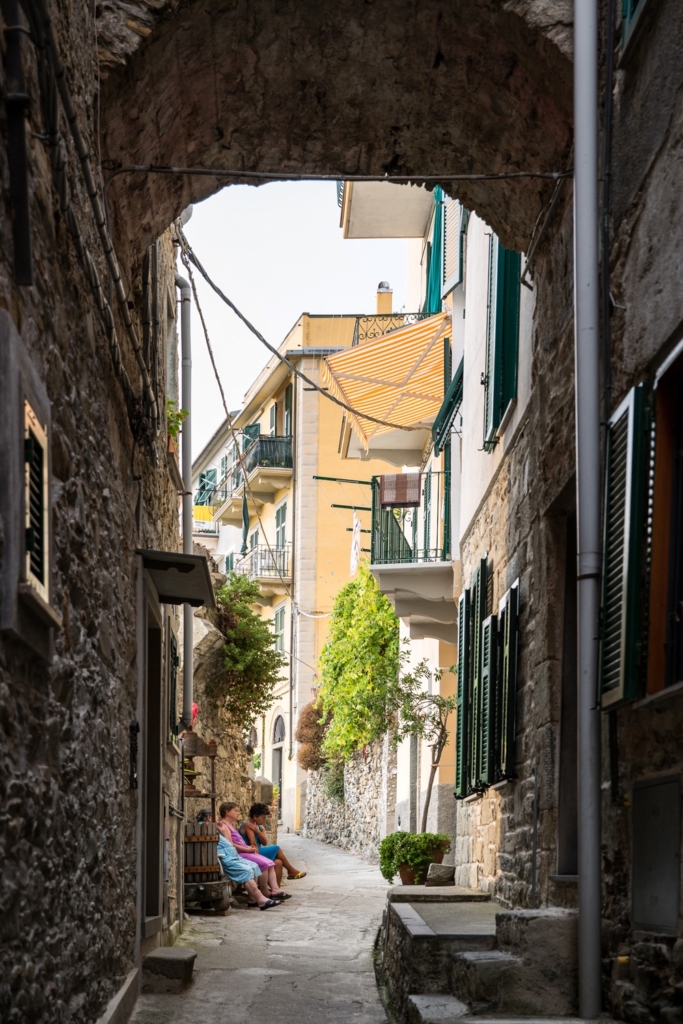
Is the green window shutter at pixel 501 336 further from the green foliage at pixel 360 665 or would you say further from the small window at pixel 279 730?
the small window at pixel 279 730

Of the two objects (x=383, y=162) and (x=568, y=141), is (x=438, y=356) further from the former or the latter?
(x=568, y=141)

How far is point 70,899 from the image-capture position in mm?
5055

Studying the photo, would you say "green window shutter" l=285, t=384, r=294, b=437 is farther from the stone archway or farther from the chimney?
the stone archway

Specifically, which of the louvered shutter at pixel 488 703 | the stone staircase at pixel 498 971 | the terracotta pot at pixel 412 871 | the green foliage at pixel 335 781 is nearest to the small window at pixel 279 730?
the green foliage at pixel 335 781

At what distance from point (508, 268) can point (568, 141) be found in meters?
2.24

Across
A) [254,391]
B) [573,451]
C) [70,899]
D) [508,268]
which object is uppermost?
[254,391]

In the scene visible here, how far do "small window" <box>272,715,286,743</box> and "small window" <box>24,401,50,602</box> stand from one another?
32.3 m

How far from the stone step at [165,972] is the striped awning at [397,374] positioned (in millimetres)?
8355

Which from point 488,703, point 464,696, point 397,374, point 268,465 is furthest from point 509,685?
point 268,465

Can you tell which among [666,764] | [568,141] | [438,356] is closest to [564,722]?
[666,764]

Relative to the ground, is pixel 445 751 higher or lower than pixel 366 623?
lower

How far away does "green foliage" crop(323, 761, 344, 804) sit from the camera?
27.5 m

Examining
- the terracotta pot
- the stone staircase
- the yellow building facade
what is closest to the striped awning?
the terracotta pot

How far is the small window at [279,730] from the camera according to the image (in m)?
36.2
